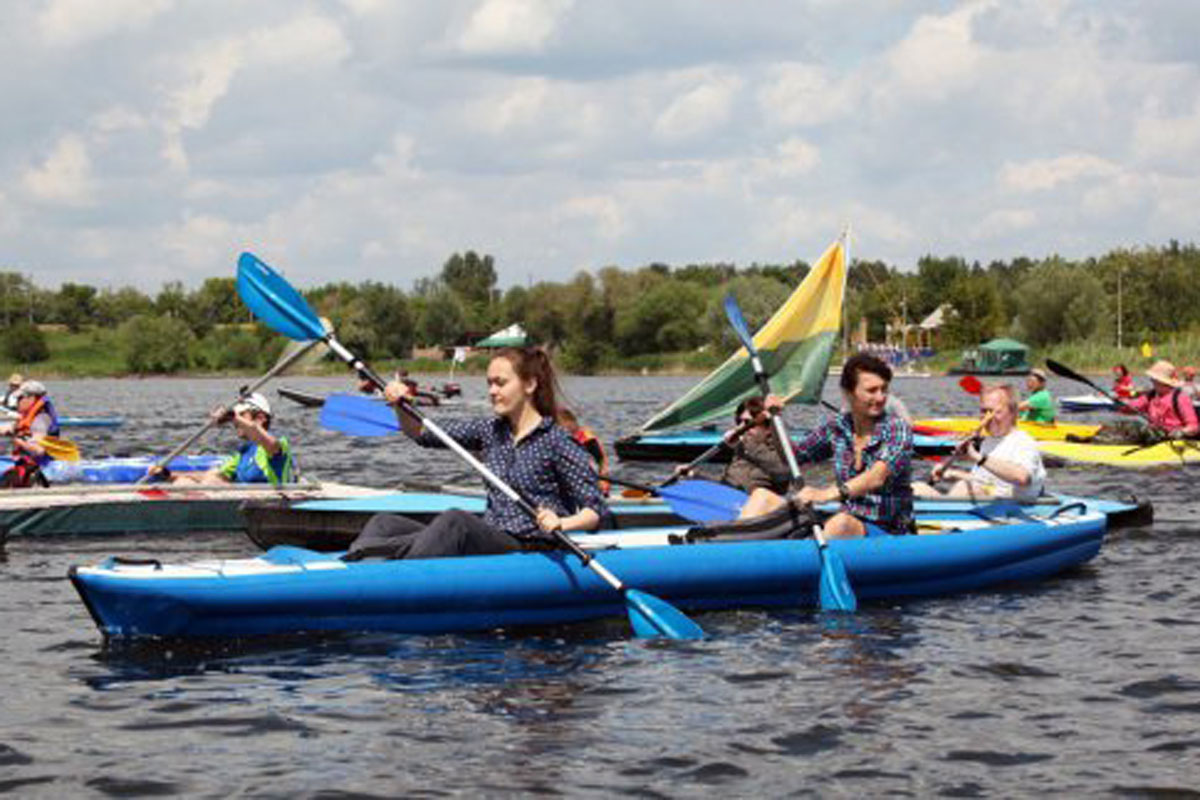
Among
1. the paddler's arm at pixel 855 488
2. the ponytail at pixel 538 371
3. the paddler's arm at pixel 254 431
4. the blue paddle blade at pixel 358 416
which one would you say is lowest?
the paddler's arm at pixel 855 488

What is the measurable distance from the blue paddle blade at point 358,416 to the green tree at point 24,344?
4972 inches

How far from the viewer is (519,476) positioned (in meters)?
9.04

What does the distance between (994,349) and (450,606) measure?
283 feet

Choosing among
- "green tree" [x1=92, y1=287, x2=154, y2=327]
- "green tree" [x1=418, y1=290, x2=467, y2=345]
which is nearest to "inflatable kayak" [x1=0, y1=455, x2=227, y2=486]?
"green tree" [x1=418, y1=290, x2=467, y2=345]

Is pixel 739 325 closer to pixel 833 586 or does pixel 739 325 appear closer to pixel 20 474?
pixel 833 586

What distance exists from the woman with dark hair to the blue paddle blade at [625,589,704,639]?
52.7 inches

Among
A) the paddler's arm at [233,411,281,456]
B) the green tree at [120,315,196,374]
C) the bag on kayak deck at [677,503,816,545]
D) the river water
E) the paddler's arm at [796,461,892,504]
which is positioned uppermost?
the green tree at [120,315,196,374]

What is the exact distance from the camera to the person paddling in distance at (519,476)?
8852mm

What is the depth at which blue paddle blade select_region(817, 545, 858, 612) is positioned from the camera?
989 centimetres

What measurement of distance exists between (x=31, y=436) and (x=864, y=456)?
862 cm

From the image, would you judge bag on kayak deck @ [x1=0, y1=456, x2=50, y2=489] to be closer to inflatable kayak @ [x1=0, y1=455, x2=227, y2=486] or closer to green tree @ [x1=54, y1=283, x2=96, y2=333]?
inflatable kayak @ [x1=0, y1=455, x2=227, y2=486]

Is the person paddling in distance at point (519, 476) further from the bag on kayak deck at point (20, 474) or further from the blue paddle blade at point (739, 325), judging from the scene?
the bag on kayak deck at point (20, 474)

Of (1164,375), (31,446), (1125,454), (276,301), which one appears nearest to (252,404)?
(276,301)

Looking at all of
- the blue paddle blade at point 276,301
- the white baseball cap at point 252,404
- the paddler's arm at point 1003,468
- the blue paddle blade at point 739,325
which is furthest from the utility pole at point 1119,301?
the blue paddle blade at point 276,301
